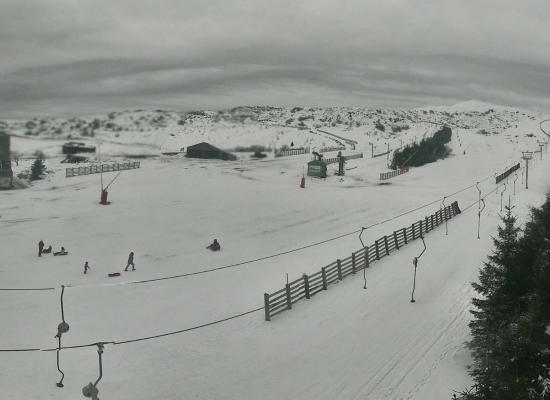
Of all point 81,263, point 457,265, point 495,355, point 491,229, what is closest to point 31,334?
point 81,263

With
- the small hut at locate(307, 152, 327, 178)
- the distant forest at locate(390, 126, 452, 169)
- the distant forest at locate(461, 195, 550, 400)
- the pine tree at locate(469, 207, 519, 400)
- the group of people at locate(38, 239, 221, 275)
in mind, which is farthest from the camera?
the distant forest at locate(390, 126, 452, 169)

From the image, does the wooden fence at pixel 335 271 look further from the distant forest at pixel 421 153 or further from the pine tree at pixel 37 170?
the distant forest at pixel 421 153

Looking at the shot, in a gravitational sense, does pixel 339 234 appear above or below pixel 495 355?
below

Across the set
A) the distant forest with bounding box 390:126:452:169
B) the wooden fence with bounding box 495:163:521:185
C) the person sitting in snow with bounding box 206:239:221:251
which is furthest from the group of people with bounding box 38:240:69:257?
the distant forest with bounding box 390:126:452:169

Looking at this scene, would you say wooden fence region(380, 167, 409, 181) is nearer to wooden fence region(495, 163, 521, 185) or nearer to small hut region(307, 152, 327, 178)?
small hut region(307, 152, 327, 178)

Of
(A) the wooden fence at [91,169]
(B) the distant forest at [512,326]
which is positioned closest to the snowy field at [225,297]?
(B) the distant forest at [512,326]

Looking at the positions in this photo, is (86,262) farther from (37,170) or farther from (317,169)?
(317,169)

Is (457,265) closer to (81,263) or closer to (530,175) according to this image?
A: (81,263)
